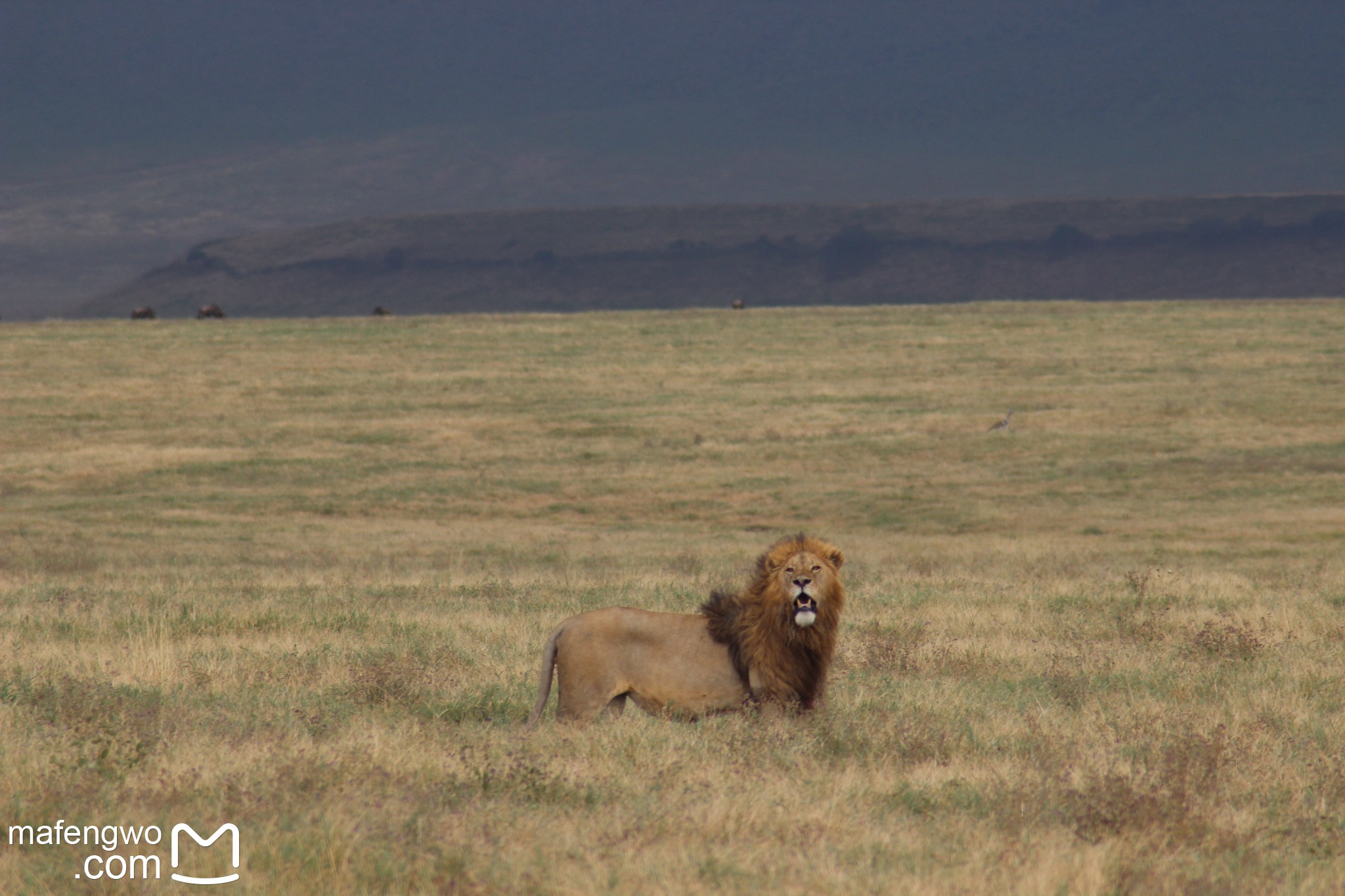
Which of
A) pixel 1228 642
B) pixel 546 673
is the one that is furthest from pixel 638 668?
pixel 1228 642

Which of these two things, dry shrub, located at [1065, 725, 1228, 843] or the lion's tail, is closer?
dry shrub, located at [1065, 725, 1228, 843]

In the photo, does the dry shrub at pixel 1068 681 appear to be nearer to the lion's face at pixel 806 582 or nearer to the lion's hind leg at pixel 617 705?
the lion's face at pixel 806 582

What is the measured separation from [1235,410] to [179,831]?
148 feet

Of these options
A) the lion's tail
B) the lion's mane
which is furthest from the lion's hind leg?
the lion's mane

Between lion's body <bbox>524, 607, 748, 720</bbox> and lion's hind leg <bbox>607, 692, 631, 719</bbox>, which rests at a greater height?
lion's body <bbox>524, 607, 748, 720</bbox>

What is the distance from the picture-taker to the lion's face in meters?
7.69

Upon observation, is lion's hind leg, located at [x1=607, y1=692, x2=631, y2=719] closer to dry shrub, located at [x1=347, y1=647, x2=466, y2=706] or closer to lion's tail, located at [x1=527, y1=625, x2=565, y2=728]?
lion's tail, located at [x1=527, y1=625, x2=565, y2=728]

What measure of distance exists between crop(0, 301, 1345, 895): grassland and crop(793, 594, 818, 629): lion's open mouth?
67cm

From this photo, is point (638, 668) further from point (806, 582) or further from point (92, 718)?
point (92, 718)

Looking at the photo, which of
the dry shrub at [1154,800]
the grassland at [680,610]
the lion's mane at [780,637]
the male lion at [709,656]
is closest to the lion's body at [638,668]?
the male lion at [709,656]

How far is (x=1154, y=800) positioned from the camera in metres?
6.41

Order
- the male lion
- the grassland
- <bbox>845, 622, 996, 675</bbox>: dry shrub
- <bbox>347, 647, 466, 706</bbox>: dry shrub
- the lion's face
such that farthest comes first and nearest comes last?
<bbox>845, 622, 996, 675</bbox>: dry shrub < <bbox>347, 647, 466, 706</bbox>: dry shrub < the male lion < the lion's face < the grassland

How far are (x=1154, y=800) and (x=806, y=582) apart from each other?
7.25ft

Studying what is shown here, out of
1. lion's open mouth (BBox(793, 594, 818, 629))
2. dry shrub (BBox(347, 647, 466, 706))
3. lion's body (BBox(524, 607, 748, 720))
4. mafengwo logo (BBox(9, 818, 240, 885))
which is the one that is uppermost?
lion's open mouth (BBox(793, 594, 818, 629))
